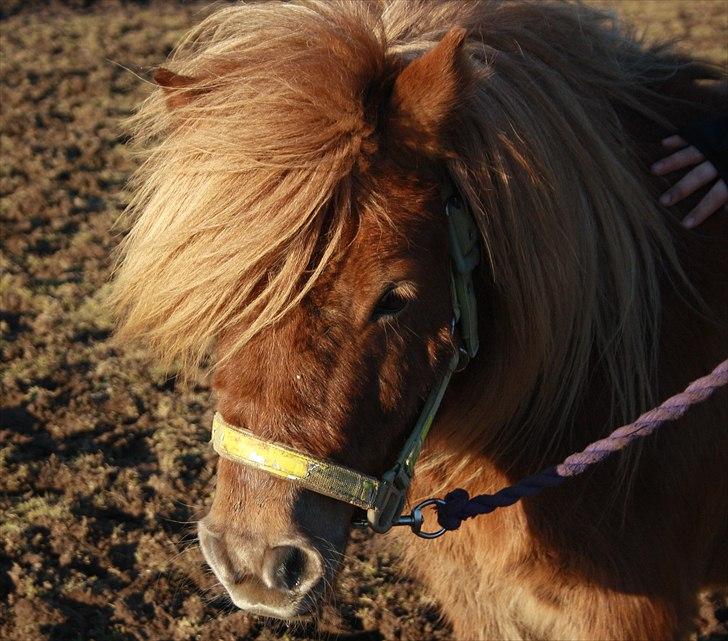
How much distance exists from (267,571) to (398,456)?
0.41 metres

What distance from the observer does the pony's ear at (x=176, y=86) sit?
210 cm

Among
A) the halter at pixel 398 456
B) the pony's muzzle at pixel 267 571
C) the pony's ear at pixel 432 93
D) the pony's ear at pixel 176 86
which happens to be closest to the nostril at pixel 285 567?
the pony's muzzle at pixel 267 571

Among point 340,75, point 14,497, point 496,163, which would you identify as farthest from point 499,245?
point 14,497

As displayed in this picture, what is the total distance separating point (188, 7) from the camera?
8.32 metres

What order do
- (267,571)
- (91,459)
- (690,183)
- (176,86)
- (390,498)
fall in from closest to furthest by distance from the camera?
1. (267,571)
2. (390,498)
3. (176,86)
4. (690,183)
5. (91,459)

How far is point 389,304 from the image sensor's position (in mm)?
1913

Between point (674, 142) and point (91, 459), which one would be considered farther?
point (91, 459)

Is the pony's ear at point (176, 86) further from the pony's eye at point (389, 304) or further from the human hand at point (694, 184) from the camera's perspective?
the human hand at point (694, 184)

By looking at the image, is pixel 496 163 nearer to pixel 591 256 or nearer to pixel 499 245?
pixel 499 245

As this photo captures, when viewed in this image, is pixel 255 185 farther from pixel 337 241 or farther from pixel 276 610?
pixel 276 610

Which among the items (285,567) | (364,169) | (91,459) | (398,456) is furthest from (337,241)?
(91,459)

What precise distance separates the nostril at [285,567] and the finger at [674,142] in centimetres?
151

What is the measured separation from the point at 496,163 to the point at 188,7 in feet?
23.1

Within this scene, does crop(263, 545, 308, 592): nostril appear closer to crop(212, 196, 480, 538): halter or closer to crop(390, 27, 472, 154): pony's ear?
crop(212, 196, 480, 538): halter
